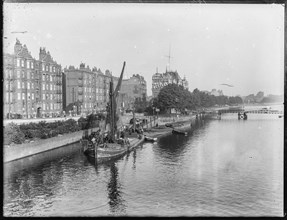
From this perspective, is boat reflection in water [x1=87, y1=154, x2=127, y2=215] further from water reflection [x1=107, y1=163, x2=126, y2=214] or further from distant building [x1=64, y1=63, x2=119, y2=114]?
distant building [x1=64, y1=63, x2=119, y2=114]

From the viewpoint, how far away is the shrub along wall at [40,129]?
36.0m

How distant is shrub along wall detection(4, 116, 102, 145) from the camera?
118 feet

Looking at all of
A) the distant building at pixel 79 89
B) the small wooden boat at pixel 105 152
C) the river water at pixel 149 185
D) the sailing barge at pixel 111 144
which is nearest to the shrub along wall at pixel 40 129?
the river water at pixel 149 185

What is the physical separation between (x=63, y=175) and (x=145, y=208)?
453 inches

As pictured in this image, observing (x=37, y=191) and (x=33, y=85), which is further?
(x=33, y=85)

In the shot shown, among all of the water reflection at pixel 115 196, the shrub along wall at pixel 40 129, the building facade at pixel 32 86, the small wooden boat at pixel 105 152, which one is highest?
the building facade at pixel 32 86

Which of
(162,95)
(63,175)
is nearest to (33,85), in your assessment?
(63,175)

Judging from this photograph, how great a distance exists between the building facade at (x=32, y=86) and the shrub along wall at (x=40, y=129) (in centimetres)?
361

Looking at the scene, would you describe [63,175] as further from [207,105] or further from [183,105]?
[207,105]

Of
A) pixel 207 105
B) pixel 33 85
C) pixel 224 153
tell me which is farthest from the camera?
pixel 207 105

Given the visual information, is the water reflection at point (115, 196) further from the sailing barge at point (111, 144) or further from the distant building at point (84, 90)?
the distant building at point (84, 90)

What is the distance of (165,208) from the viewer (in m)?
22.4

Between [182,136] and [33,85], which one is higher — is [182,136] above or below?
below

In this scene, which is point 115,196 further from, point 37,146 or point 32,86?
point 32,86
